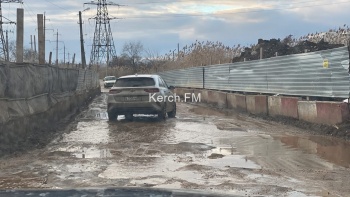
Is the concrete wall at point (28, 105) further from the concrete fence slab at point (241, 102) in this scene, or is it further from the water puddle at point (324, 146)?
the concrete fence slab at point (241, 102)

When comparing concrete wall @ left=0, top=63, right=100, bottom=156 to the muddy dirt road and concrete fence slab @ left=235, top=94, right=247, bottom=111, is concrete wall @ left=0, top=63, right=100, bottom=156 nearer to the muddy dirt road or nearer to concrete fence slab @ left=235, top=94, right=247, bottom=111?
the muddy dirt road

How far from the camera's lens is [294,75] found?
1563 cm

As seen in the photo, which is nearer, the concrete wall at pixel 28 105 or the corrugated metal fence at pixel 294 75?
the concrete wall at pixel 28 105

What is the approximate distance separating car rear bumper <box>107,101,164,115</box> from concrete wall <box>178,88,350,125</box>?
4.12m

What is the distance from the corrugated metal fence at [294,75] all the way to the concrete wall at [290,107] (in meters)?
0.35

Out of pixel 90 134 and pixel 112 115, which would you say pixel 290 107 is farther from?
pixel 90 134

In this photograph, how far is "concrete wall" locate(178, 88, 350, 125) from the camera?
12141 mm

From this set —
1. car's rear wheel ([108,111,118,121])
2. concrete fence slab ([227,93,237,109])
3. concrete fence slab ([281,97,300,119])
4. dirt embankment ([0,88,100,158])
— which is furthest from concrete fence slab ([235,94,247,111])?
dirt embankment ([0,88,100,158])

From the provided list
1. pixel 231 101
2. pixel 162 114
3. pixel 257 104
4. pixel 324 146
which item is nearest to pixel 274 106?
pixel 257 104

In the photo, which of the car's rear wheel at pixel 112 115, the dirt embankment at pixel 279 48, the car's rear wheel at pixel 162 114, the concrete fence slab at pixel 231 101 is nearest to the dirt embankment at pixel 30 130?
the car's rear wheel at pixel 112 115

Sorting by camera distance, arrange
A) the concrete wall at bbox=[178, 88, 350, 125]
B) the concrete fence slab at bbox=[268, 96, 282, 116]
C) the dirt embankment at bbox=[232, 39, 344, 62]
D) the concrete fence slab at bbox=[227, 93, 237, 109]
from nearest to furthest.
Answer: the concrete wall at bbox=[178, 88, 350, 125] < the concrete fence slab at bbox=[268, 96, 282, 116] < the concrete fence slab at bbox=[227, 93, 237, 109] < the dirt embankment at bbox=[232, 39, 344, 62]

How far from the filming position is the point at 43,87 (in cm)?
1443

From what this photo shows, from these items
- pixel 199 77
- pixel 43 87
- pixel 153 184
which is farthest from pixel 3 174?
pixel 199 77

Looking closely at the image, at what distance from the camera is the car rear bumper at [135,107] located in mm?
15273
